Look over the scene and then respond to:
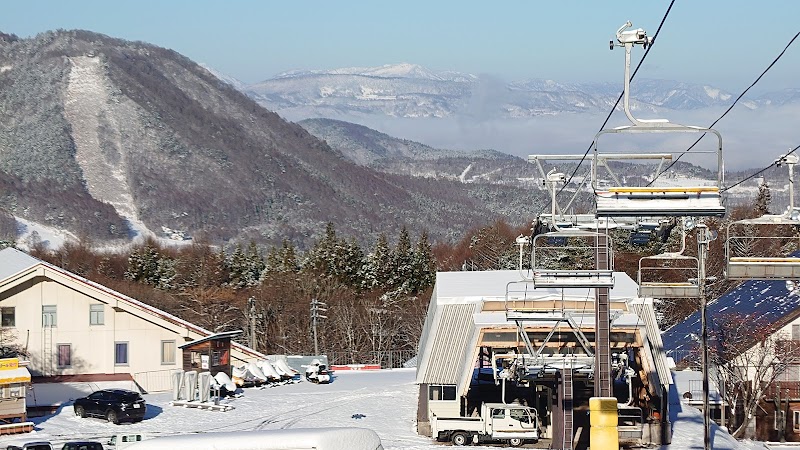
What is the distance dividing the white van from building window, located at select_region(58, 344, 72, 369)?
35000mm

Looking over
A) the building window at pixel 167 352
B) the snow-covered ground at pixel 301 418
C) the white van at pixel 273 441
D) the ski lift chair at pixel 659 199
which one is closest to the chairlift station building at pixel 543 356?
the snow-covered ground at pixel 301 418

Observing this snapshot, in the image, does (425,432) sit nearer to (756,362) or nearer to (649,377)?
(649,377)

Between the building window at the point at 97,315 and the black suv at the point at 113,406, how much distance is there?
11.4 m

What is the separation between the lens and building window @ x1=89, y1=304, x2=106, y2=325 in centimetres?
4809

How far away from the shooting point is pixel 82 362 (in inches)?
1873

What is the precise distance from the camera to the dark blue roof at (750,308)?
164 feet

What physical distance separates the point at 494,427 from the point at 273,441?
20.6 meters

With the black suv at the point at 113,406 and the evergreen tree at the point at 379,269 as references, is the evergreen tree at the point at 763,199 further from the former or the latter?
the black suv at the point at 113,406

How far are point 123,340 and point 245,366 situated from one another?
5304mm

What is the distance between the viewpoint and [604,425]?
19.0m

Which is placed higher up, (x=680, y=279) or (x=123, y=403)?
(x=680, y=279)

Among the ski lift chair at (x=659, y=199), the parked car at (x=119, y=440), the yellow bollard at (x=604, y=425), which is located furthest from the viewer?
the parked car at (x=119, y=440)

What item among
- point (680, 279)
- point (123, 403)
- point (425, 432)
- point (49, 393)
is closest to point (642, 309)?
point (425, 432)

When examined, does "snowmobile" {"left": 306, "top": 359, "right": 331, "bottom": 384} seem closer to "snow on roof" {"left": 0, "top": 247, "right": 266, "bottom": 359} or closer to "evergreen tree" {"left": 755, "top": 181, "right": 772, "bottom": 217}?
"snow on roof" {"left": 0, "top": 247, "right": 266, "bottom": 359}
